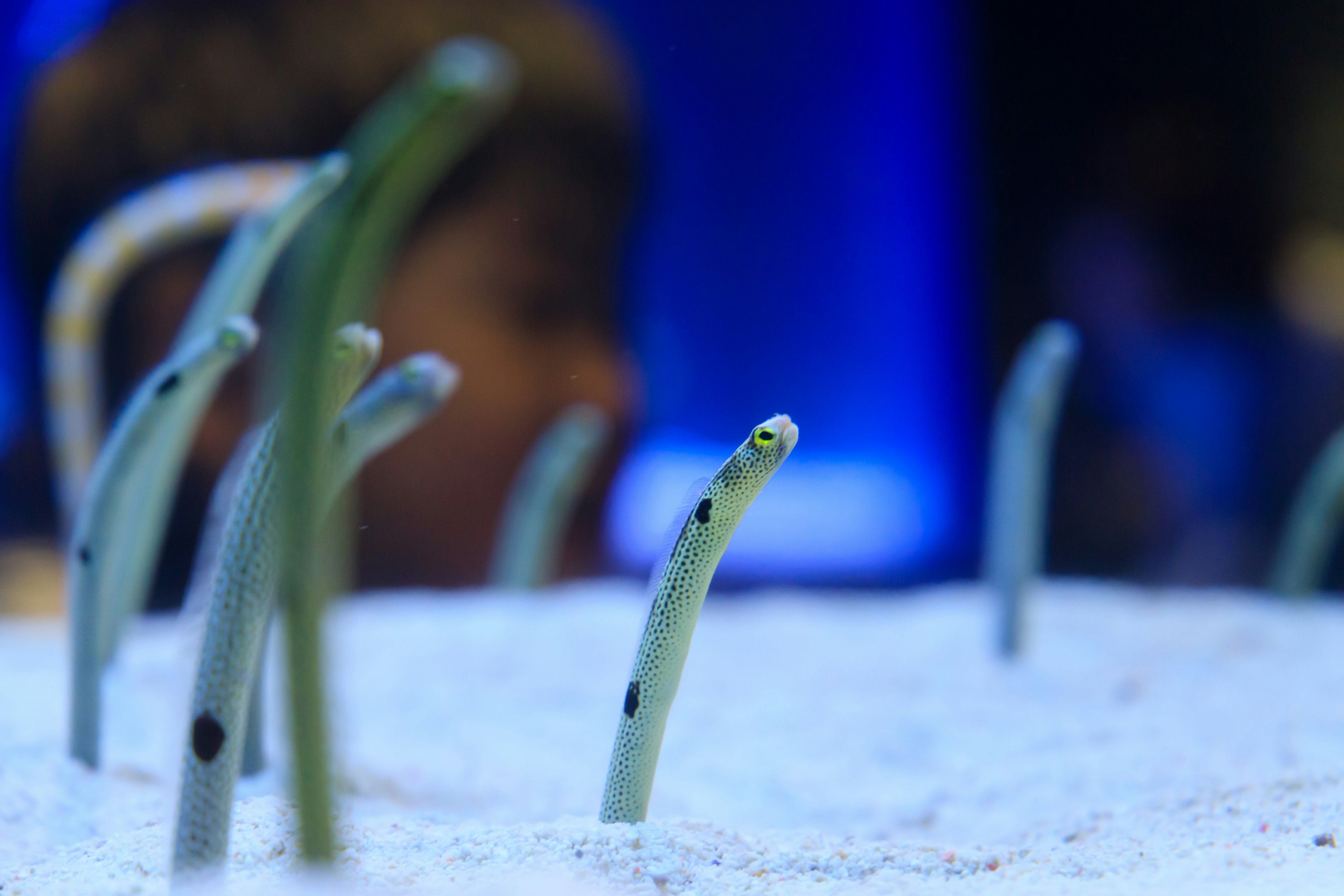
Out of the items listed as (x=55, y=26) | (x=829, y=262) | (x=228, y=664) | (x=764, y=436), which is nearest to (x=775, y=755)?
(x=764, y=436)

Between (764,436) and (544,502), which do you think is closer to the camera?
(764,436)

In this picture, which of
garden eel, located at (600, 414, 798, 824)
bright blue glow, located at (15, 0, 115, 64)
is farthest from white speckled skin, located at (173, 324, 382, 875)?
bright blue glow, located at (15, 0, 115, 64)

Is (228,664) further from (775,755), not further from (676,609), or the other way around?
(775,755)

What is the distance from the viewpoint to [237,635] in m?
1.22

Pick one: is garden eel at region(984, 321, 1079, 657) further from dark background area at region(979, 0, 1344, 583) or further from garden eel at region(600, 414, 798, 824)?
dark background area at region(979, 0, 1344, 583)

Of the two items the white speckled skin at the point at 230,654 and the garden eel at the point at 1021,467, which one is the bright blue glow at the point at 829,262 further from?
the white speckled skin at the point at 230,654

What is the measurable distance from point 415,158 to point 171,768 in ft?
2.99

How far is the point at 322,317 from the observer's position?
766mm

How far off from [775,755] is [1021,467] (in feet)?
3.82

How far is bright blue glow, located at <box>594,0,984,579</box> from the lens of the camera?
7.71 m

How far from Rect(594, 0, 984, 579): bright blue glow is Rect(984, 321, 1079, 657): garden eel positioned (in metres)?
4.39

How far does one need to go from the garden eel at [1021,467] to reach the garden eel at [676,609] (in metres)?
1.80

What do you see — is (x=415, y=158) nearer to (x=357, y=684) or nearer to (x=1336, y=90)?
(x=357, y=684)

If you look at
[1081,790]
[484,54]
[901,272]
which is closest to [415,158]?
[484,54]
